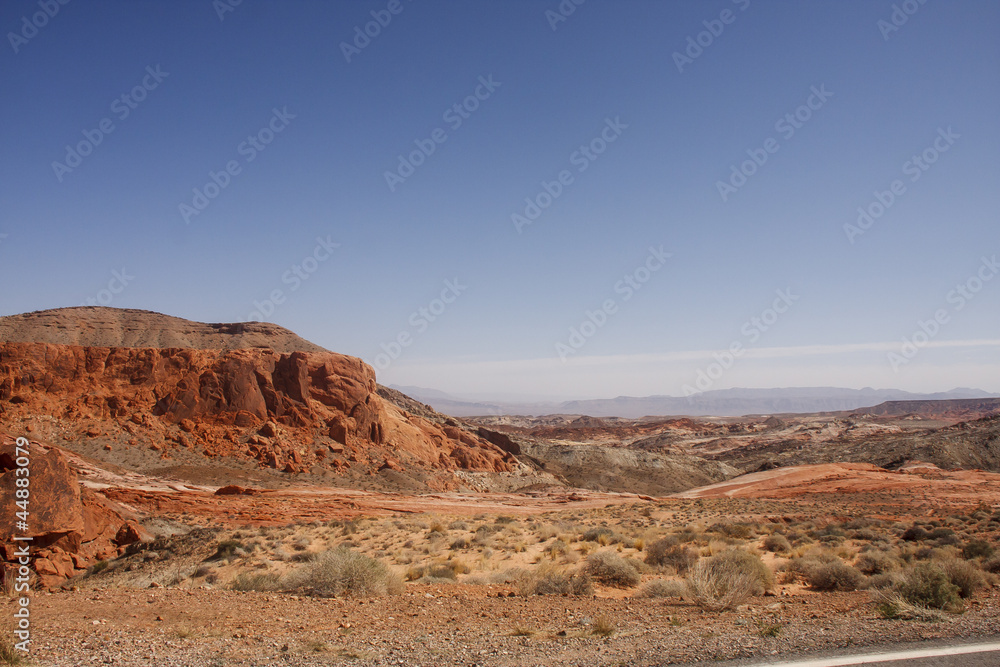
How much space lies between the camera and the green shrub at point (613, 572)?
11.3m

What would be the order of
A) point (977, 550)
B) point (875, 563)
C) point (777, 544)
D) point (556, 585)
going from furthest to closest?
point (777, 544) < point (977, 550) < point (875, 563) < point (556, 585)

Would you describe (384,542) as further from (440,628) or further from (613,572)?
(440,628)

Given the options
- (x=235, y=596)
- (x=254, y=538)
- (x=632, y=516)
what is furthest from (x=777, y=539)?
(x=254, y=538)

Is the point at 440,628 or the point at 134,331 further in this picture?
the point at 134,331

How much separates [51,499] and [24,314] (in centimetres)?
7781

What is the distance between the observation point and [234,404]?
42531 millimetres

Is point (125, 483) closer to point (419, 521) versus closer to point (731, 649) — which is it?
point (419, 521)

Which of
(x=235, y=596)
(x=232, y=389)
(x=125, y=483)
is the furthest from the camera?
(x=232, y=389)

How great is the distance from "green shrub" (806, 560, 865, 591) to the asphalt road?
4.35 metres

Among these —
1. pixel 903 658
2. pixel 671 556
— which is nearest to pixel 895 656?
pixel 903 658

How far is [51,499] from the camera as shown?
483 inches

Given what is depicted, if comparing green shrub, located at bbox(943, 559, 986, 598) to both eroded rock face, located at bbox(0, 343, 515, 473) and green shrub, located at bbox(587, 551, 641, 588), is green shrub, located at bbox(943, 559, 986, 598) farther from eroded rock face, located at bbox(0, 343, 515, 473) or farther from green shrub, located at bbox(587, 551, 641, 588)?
eroded rock face, located at bbox(0, 343, 515, 473)

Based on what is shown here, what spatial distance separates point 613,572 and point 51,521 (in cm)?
1280

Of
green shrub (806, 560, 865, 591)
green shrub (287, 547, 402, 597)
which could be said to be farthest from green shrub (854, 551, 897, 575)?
green shrub (287, 547, 402, 597)
